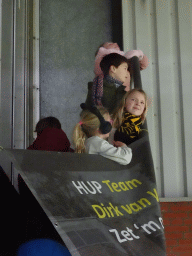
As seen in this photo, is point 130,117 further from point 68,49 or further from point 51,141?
point 68,49

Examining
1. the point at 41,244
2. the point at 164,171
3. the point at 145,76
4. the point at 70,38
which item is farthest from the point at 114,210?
the point at 70,38

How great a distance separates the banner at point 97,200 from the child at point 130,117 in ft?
0.42

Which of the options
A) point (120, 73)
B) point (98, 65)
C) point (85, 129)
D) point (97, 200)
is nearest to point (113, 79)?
point (120, 73)

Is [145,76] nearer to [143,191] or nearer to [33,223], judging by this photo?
[143,191]

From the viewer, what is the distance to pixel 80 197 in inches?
36.6

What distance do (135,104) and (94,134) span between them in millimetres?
280

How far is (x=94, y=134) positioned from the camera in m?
1.29

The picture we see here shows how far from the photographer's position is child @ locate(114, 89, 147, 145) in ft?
4.29

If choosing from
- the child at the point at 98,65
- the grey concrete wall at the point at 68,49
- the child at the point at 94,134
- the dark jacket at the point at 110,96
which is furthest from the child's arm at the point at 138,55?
the grey concrete wall at the point at 68,49

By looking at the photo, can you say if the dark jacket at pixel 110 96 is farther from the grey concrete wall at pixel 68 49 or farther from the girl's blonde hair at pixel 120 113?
the grey concrete wall at pixel 68 49

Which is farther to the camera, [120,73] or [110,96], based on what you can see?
[120,73]

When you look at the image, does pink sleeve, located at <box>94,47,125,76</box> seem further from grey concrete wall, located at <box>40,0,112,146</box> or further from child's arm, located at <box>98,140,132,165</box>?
grey concrete wall, located at <box>40,0,112,146</box>

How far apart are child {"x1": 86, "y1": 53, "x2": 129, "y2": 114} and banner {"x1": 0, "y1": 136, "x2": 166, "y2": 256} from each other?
0.35 m

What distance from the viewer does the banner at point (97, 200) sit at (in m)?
0.84
